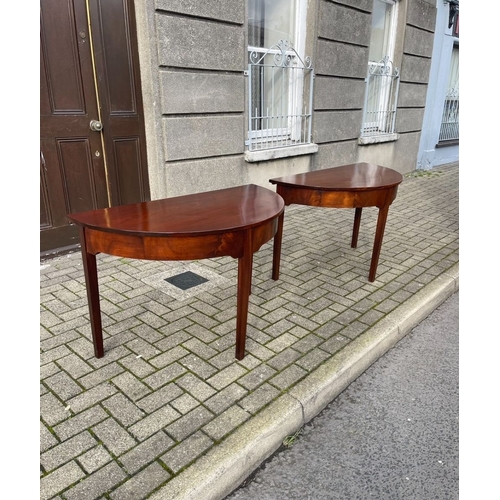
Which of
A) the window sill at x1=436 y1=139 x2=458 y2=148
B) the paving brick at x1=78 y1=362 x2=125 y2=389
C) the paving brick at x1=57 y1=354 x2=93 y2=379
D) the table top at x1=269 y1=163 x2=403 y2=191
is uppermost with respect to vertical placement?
the table top at x1=269 y1=163 x2=403 y2=191

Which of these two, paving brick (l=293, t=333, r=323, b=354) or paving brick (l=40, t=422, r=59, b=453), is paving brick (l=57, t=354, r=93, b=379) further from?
paving brick (l=293, t=333, r=323, b=354)

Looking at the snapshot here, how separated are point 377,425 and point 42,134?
3.54 metres

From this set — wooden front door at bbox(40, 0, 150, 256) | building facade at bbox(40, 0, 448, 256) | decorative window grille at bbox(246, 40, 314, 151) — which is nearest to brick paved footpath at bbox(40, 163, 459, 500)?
wooden front door at bbox(40, 0, 150, 256)

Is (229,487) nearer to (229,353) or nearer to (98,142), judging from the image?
(229,353)

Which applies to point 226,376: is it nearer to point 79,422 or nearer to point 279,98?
point 79,422

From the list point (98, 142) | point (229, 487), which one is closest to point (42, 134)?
point (98, 142)

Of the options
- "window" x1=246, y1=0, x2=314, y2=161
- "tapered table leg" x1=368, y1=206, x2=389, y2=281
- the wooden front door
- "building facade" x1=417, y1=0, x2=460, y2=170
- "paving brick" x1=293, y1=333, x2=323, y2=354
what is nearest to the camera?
"paving brick" x1=293, y1=333, x2=323, y2=354

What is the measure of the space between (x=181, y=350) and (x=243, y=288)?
2.03 ft

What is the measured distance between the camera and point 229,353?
241cm

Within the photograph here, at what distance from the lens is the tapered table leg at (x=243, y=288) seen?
205 centimetres

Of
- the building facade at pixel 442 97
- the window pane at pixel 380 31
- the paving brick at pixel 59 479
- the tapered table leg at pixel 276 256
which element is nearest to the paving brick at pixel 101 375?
the paving brick at pixel 59 479

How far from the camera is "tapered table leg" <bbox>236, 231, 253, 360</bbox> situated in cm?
205

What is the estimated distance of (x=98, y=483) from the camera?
5.18 feet

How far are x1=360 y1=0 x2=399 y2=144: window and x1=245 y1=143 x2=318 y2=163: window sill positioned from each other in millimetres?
1538
